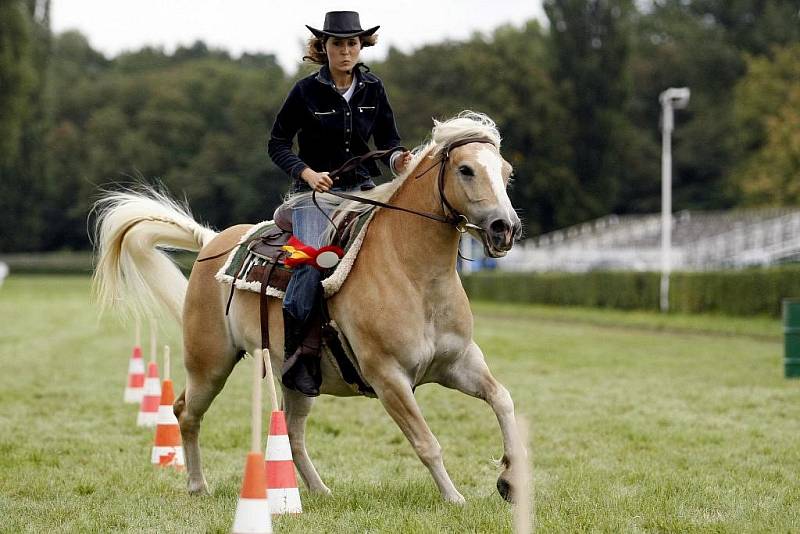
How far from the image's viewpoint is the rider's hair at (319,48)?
714cm

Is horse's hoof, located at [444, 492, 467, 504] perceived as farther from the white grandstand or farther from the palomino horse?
the white grandstand

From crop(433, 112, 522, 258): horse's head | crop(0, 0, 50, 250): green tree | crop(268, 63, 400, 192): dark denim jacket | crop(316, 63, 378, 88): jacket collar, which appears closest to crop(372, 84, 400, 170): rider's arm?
crop(268, 63, 400, 192): dark denim jacket

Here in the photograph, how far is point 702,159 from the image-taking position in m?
74.2

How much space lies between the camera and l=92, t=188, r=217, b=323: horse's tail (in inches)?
337

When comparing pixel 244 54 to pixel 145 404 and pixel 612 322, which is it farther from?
pixel 145 404

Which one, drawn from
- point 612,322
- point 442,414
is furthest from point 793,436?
point 612,322

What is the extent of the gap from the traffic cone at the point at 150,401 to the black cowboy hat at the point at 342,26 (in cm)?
513

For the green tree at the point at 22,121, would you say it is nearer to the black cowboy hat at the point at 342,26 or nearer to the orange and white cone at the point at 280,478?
the black cowboy hat at the point at 342,26

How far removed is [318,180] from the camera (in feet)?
22.6

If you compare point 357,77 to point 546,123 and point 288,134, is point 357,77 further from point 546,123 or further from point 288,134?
point 546,123

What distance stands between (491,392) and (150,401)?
5.53 meters

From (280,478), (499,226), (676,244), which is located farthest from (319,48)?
(676,244)

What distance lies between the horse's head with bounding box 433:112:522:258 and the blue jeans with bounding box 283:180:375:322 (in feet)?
2.99

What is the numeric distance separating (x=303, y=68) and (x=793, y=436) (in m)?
5.51
